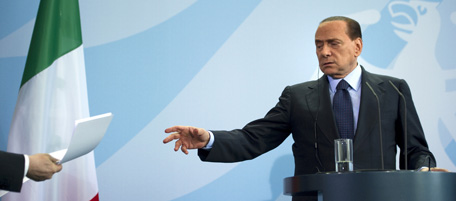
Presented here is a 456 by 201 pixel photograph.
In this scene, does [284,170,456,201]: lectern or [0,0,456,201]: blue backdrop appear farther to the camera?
[0,0,456,201]: blue backdrop

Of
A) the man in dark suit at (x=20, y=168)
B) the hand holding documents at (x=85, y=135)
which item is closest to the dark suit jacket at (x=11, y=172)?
the man in dark suit at (x=20, y=168)

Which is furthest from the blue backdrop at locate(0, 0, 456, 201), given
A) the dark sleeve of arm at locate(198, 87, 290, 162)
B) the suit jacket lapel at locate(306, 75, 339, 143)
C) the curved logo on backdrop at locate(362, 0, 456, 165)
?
the suit jacket lapel at locate(306, 75, 339, 143)

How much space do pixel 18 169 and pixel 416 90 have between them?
9.46 feet

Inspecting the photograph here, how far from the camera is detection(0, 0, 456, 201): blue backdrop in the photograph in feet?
10.5

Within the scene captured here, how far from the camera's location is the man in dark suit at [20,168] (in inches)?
77.3

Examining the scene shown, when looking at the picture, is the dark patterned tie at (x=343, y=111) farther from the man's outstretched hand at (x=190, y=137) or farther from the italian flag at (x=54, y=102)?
the italian flag at (x=54, y=102)

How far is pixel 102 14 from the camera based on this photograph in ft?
10.9

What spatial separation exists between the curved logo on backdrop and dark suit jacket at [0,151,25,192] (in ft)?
8.57

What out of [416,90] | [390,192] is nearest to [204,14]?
[416,90]

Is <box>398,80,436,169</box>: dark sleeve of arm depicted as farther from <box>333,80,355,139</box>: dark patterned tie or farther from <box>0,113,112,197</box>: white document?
<box>0,113,112,197</box>: white document

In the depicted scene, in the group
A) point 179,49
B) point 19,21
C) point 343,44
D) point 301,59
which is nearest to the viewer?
point 343,44

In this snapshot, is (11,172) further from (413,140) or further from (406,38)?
(406,38)

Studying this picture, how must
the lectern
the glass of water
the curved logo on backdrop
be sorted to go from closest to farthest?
the lectern
the glass of water
the curved logo on backdrop

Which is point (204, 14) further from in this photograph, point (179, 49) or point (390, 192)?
point (390, 192)
